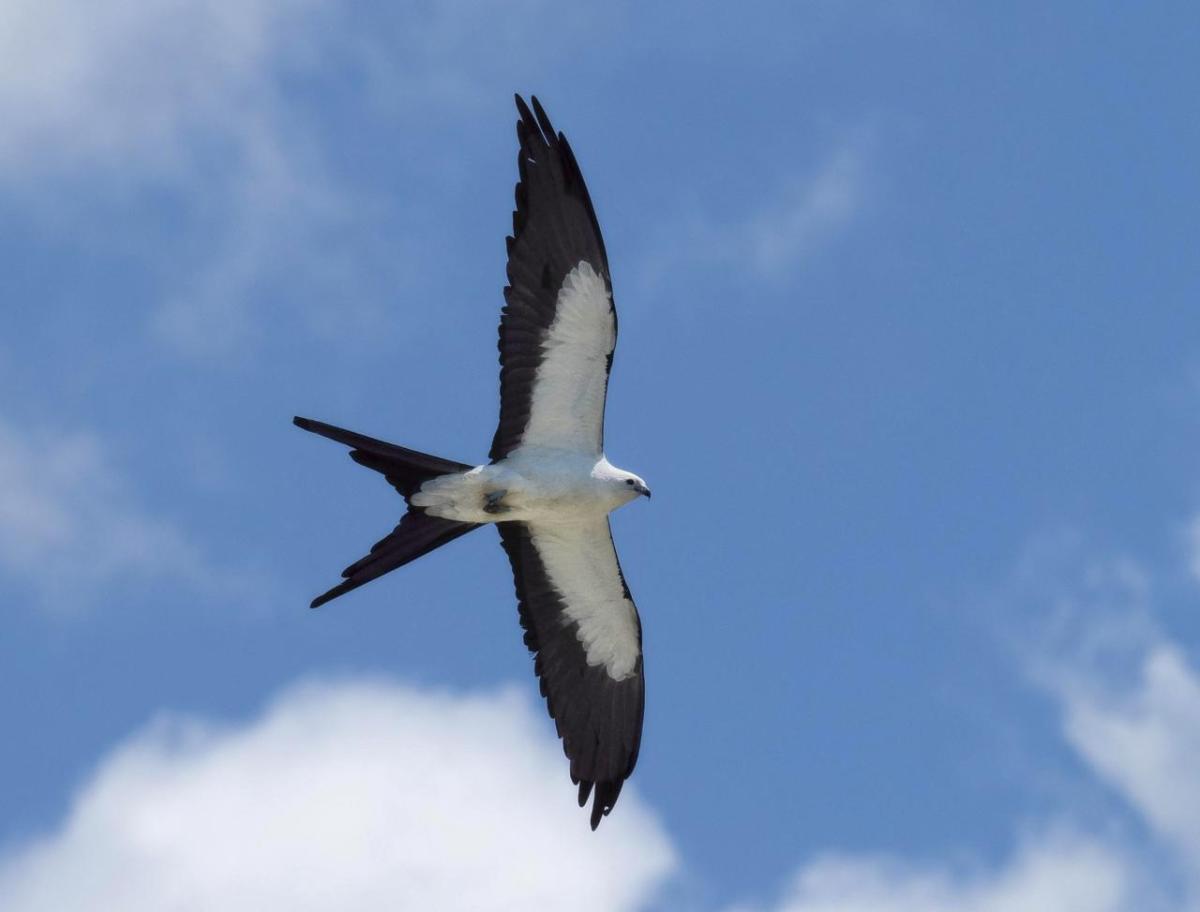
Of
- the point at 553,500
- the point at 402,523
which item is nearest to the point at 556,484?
the point at 553,500

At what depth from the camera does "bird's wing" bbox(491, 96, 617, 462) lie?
16484 mm

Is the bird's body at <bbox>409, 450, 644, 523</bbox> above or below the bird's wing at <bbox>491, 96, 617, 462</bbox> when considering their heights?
below

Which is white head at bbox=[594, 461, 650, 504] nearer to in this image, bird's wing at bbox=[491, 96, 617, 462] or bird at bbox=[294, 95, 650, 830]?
bird at bbox=[294, 95, 650, 830]

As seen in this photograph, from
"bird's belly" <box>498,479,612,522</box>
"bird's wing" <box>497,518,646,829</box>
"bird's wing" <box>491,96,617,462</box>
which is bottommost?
"bird's wing" <box>497,518,646,829</box>

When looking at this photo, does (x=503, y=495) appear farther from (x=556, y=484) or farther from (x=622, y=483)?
(x=622, y=483)

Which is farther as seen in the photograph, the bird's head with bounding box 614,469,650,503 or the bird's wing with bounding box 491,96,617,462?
the bird's head with bounding box 614,469,650,503

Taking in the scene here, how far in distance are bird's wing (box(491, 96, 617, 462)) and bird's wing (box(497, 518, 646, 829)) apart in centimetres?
127

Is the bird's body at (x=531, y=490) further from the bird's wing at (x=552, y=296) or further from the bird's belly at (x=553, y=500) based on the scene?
the bird's wing at (x=552, y=296)

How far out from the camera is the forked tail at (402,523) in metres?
16.4

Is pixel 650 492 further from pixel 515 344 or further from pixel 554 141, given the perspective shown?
pixel 554 141

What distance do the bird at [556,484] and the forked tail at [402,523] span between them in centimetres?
1

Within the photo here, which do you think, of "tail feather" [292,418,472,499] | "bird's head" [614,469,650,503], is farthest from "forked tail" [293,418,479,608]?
"bird's head" [614,469,650,503]

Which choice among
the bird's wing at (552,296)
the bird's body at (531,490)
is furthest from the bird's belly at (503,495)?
the bird's wing at (552,296)

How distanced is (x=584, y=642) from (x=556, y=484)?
177 centimetres
